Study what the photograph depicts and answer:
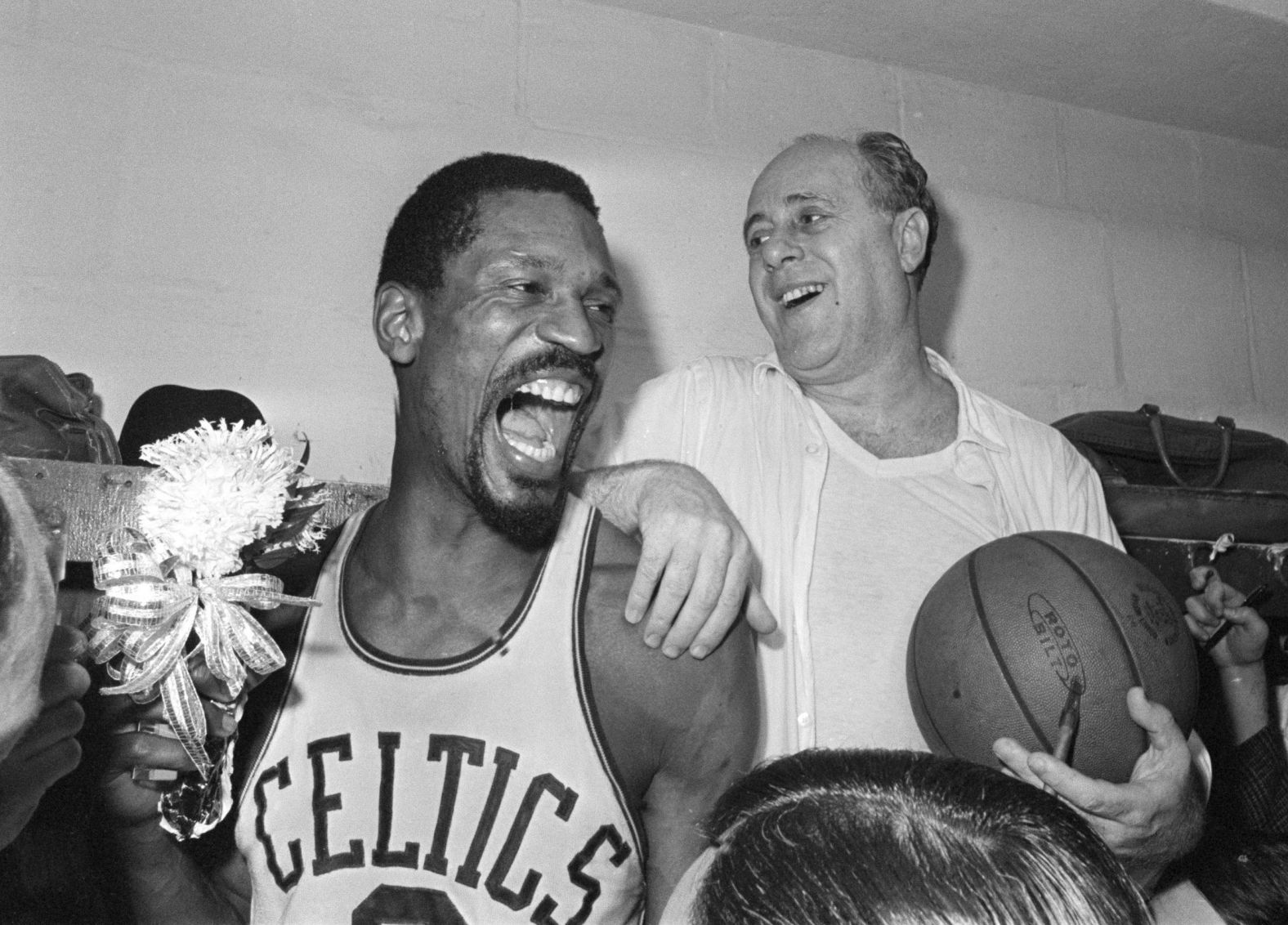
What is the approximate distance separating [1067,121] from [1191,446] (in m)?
1.05

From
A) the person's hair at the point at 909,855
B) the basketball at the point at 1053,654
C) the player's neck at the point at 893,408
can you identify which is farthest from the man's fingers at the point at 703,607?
the player's neck at the point at 893,408

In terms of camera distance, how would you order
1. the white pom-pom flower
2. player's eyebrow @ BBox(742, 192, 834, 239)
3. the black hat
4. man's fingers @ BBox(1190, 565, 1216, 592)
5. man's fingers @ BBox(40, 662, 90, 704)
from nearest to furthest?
man's fingers @ BBox(40, 662, 90, 704)
the white pom-pom flower
the black hat
player's eyebrow @ BBox(742, 192, 834, 239)
man's fingers @ BBox(1190, 565, 1216, 592)

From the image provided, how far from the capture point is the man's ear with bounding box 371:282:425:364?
62.2 inches

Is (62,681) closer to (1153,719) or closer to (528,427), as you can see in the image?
(528,427)

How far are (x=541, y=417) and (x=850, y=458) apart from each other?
2.06ft

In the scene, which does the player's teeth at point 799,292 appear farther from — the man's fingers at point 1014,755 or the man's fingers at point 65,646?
the man's fingers at point 65,646

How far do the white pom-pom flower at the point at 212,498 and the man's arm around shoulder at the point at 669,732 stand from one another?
45 cm

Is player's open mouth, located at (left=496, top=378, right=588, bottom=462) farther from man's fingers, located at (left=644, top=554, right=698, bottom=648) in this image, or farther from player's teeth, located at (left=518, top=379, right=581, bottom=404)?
man's fingers, located at (left=644, top=554, right=698, bottom=648)

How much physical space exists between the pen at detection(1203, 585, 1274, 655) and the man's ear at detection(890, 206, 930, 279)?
891 millimetres

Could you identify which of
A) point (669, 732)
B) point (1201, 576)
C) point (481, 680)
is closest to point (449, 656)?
point (481, 680)

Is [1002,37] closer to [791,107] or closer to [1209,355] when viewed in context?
[791,107]

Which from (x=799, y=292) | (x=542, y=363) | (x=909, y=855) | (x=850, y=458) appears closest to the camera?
(x=909, y=855)

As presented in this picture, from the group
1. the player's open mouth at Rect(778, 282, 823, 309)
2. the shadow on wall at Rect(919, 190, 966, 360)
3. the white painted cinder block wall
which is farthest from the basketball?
the shadow on wall at Rect(919, 190, 966, 360)

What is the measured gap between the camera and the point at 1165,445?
8.39 ft
